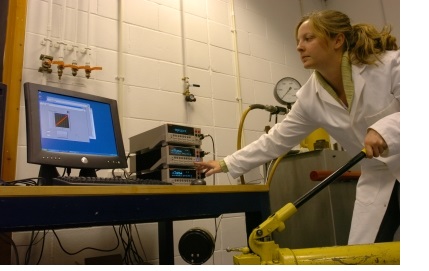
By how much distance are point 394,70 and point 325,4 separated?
2.70 meters

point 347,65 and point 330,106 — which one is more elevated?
point 347,65

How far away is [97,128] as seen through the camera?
1.46 meters

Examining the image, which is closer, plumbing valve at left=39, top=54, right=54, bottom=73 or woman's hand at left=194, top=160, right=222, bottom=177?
woman's hand at left=194, top=160, right=222, bottom=177

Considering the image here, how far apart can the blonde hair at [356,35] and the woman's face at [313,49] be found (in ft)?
0.08

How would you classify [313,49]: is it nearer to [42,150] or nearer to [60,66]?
[42,150]

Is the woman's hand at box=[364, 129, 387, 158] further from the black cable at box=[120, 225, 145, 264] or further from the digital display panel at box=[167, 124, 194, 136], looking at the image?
the black cable at box=[120, 225, 145, 264]

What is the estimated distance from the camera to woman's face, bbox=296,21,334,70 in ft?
5.10

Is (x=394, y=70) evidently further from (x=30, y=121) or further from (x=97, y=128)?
(x=30, y=121)

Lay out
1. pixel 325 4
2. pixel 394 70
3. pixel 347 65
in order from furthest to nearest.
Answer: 1. pixel 325 4
2. pixel 347 65
3. pixel 394 70

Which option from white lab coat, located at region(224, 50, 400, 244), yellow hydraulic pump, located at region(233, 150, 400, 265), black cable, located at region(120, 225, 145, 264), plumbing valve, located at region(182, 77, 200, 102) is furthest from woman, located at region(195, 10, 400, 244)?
plumbing valve, located at region(182, 77, 200, 102)

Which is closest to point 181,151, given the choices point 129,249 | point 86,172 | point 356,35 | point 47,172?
point 86,172

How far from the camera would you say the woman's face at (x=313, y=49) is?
1.55 m

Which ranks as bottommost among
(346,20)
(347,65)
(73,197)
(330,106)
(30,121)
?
(73,197)

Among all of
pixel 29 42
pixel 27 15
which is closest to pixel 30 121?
pixel 29 42
